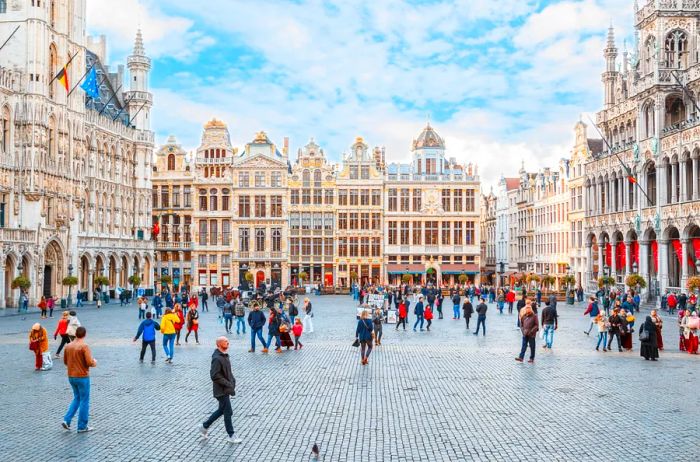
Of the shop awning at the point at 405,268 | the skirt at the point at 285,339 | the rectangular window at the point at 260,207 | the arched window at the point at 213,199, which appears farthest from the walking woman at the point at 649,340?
the arched window at the point at 213,199

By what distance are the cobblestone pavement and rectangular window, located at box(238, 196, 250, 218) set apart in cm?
5729

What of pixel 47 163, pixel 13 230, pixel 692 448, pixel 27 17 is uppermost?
pixel 27 17

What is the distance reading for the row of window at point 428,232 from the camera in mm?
83312

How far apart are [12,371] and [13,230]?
32682mm

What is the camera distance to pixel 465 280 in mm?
76938

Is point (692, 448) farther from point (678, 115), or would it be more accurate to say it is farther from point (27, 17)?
point (27, 17)

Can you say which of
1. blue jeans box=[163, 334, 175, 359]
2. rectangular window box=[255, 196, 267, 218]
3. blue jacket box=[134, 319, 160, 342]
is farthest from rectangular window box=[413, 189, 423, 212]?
blue jacket box=[134, 319, 160, 342]

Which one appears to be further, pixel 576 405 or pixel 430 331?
pixel 430 331

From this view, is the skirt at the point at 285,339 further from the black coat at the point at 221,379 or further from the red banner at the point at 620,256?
the red banner at the point at 620,256

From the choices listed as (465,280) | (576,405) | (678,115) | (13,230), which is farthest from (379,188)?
(576,405)

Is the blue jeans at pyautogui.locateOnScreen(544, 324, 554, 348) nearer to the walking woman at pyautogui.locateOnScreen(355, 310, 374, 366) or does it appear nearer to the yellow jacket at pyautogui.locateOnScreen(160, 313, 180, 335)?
the walking woman at pyautogui.locateOnScreen(355, 310, 374, 366)

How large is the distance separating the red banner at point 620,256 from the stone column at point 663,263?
6187 millimetres

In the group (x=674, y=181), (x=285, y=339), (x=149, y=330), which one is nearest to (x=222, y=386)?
(x=149, y=330)

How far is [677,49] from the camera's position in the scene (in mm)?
53250
